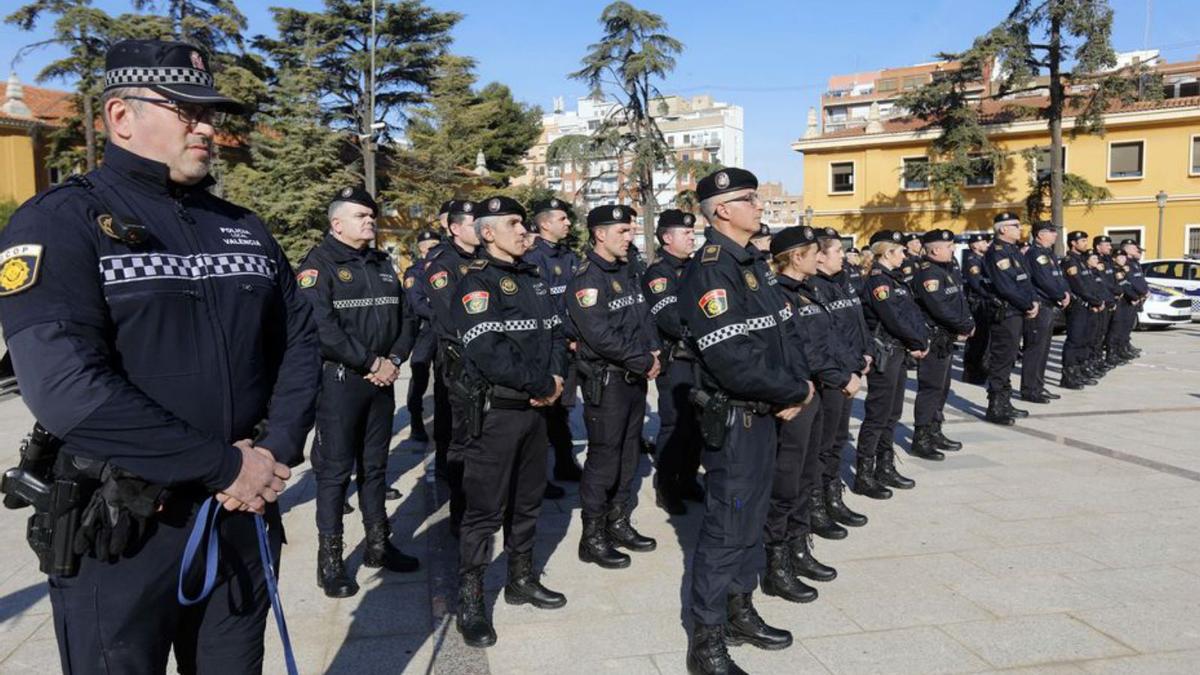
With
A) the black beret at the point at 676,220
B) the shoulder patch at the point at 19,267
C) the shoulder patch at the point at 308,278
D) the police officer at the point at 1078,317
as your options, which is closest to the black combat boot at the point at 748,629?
the shoulder patch at the point at 308,278

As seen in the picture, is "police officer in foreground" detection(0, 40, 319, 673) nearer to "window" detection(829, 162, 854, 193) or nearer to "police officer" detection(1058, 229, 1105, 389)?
"police officer" detection(1058, 229, 1105, 389)

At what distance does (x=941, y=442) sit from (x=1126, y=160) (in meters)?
32.6

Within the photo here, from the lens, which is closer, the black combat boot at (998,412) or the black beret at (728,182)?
the black beret at (728,182)

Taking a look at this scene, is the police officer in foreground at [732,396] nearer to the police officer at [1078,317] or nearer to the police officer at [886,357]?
the police officer at [886,357]

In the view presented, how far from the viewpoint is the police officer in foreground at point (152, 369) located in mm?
1802

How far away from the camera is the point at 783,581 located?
4230mm

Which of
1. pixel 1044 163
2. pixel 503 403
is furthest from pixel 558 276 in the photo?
pixel 1044 163

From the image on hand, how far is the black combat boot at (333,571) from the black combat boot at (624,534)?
1.56 metres

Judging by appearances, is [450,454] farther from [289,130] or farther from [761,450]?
[289,130]

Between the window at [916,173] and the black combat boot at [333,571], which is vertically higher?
the window at [916,173]

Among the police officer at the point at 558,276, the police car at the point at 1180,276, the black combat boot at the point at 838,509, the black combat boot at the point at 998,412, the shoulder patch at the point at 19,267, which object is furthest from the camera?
the police car at the point at 1180,276

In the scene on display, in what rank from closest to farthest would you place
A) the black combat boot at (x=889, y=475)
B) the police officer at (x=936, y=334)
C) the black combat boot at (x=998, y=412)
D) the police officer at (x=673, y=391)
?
1. the police officer at (x=673, y=391)
2. the black combat boot at (x=889, y=475)
3. the police officer at (x=936, y=334)
4. the black combat boot at (x=998, y=412)

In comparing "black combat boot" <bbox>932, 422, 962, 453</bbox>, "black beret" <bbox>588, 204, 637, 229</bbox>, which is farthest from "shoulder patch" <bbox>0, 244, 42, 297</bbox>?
"black combat boot" <bbox>932, 422, 962, 453</bbox>

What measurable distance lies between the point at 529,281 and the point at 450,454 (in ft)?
5.19
